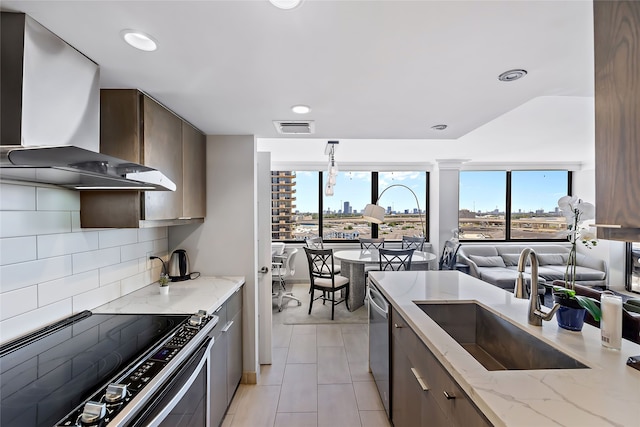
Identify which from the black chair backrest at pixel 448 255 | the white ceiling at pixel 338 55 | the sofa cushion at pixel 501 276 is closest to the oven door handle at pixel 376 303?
the white ceiling at pixel 338 55

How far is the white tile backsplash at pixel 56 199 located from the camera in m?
1.41

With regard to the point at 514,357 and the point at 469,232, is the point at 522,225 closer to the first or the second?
the point at 469,232

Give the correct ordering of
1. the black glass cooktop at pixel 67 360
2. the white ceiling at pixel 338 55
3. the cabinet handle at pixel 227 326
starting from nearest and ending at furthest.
Result: the black glass cooktop at pixel 67 360 → the white ceiling at pixel 338 55 → the cabinet handle at pixel 227 326

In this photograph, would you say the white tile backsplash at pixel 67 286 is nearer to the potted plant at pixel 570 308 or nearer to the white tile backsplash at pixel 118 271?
the white tile backsplash at pixel 118 271

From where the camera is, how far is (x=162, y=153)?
1.85 meters

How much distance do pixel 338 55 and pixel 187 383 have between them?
1.62 metres

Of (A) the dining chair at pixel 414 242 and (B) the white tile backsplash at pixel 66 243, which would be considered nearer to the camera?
(B) the white tile backsplash at pixel 66 243

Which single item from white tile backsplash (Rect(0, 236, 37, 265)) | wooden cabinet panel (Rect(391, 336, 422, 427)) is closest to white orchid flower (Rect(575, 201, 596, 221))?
wooden cabinet panel (Rect(391, 336, 422, 427))

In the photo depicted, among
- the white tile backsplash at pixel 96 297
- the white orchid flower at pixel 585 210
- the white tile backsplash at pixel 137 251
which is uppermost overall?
the white orchid flower at pixel 585 210

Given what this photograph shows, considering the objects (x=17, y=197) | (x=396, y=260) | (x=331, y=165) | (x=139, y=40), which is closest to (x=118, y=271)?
(x=17, y=197)

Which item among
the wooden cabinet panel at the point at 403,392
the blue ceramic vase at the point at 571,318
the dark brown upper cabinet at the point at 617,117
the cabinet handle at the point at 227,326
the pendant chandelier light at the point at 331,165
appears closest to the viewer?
the dark brown upper cabinet at the point at 617,117

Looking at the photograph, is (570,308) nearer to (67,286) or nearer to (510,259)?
(67,286)

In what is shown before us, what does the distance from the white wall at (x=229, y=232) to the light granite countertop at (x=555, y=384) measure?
1543mm

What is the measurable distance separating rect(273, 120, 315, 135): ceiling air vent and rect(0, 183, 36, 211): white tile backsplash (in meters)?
1.47
